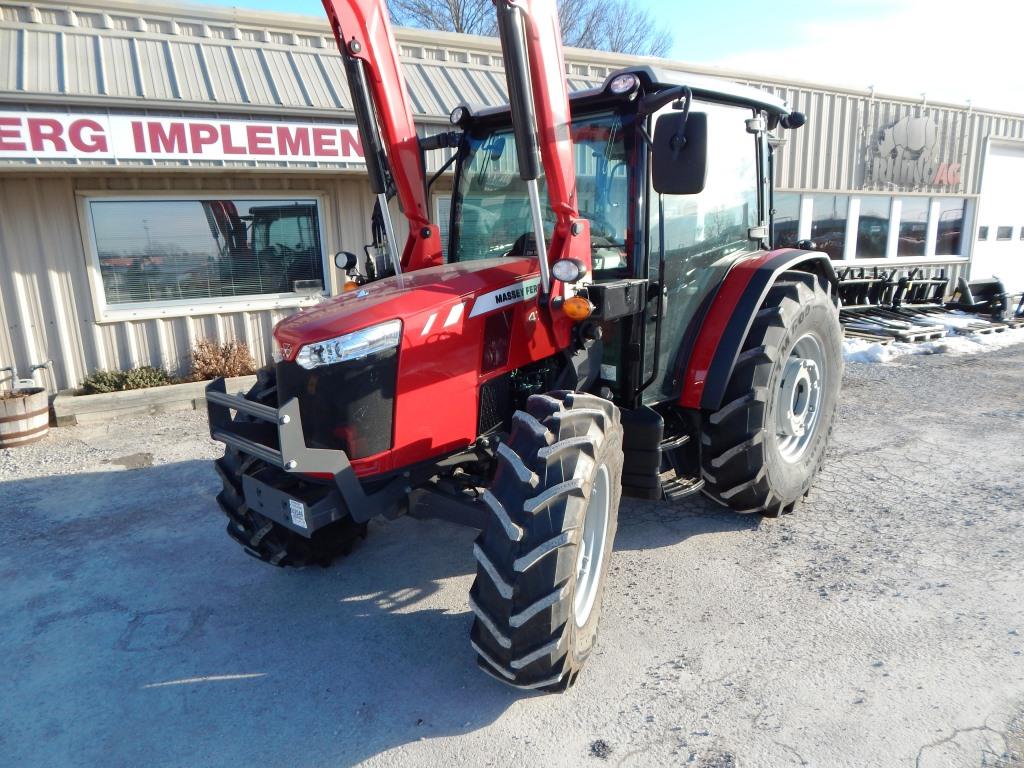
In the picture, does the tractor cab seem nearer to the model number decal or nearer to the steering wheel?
the steering wheel

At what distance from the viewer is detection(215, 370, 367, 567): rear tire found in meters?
3.06

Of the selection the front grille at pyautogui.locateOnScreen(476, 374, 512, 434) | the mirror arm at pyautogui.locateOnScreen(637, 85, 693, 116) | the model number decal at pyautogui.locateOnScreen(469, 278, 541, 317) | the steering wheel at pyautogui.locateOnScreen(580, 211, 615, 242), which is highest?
the mirror arm at pyautogui.locateOnScreen(637, 85, 693, 116)

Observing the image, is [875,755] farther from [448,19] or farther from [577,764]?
[448,19]

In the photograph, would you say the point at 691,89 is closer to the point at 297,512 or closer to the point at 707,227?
the point at 707,227

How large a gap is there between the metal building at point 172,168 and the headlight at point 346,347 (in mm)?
4630

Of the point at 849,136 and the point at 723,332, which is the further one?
the point at 849,136

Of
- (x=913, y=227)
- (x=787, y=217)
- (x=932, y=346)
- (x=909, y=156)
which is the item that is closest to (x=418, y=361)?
(x=932, y=346)

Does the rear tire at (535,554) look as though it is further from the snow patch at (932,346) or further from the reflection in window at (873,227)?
the reflection in window at (873,227)

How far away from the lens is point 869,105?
1167 centimetres

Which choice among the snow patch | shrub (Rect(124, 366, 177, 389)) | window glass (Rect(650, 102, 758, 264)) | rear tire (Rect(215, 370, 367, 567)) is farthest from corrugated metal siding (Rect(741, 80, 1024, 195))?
rear tire (Rect(215, 370, 367, 567))

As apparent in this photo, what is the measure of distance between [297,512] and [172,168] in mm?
4827

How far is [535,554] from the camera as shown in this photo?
2.24 metres

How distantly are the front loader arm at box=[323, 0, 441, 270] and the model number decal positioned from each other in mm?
780

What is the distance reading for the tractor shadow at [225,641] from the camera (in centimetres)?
239
